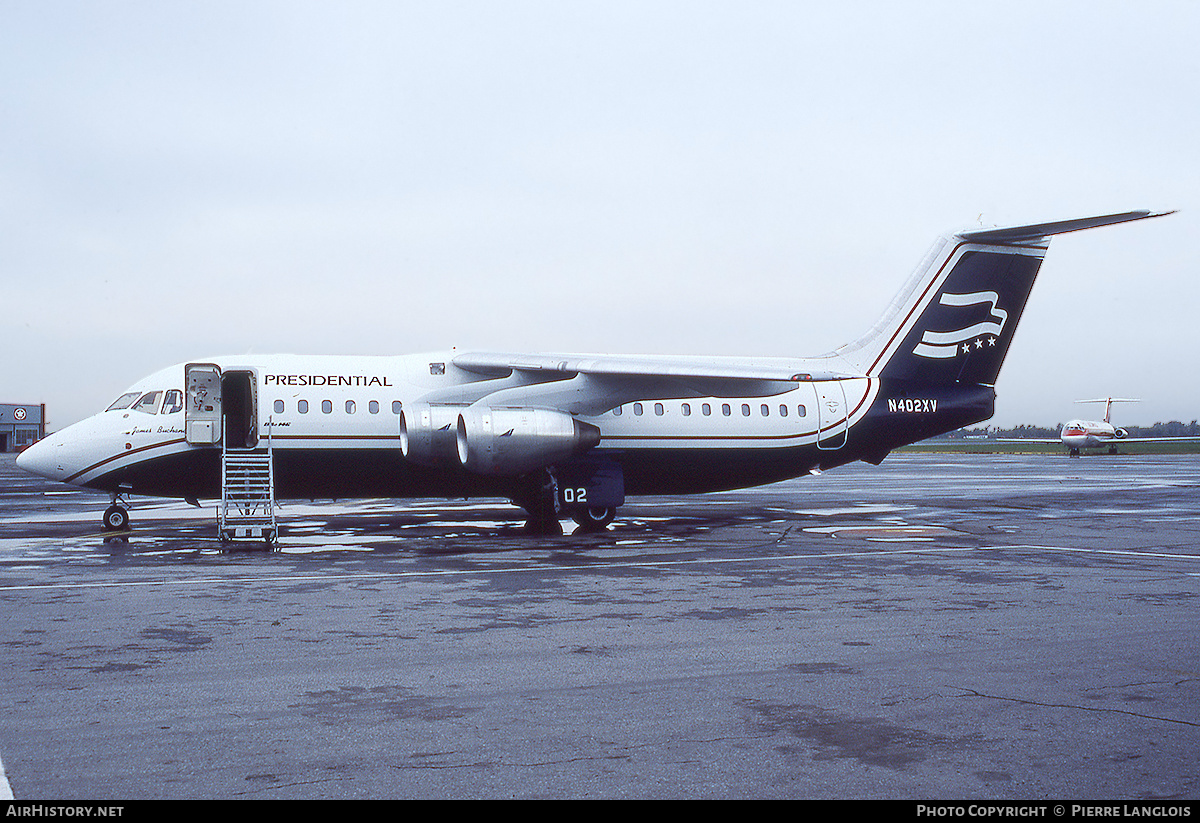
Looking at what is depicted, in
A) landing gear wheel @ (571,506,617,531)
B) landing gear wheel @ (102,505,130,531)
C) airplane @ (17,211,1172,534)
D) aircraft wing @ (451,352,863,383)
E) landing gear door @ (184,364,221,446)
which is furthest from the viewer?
landing gear wheel @ (571,506,617,531)

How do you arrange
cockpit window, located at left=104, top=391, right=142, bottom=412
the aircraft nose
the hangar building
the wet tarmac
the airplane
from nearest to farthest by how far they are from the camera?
the wet tarmac
the aircraft nose
the airplane
cockpit window, located at left=104, top=391, right=142, bottom=412
the hangar building

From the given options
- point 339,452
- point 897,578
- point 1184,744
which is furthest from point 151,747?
point 339,452

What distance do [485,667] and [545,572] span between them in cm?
545

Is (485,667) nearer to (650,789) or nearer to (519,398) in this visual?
(650,789)

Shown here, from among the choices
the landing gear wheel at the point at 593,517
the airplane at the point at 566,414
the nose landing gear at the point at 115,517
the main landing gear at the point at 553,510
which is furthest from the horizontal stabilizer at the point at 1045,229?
the nose landing gear at the point at 115,517

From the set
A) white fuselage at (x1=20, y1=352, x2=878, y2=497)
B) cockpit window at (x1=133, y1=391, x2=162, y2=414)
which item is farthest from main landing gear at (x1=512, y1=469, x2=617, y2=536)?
cockpit window at (x1=133, y1=391, x2=162, y2=414)

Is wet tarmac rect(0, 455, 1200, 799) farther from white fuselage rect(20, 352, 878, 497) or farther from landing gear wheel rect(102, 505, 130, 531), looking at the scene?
landing gear wheel rect(102, 505, 130, 531)

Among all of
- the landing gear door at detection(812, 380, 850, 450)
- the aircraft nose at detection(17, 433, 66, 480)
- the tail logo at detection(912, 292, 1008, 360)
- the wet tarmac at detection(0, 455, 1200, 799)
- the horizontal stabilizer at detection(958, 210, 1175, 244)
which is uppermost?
the horizontal stabilizer at detection(958, 210, 1175, 244)

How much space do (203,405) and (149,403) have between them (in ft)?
3.04

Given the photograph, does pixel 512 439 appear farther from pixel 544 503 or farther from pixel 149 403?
pixel 149 403

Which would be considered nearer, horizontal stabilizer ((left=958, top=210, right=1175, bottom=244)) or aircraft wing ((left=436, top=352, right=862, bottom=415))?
aircraft wing ((left=436, top=352, right=862, bottom=415))

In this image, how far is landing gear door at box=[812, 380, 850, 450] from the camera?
21359mm

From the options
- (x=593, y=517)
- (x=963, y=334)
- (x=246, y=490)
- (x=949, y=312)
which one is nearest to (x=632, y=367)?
(x=593, y=517)

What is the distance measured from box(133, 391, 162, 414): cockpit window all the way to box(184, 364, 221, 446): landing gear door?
21.6 inches
